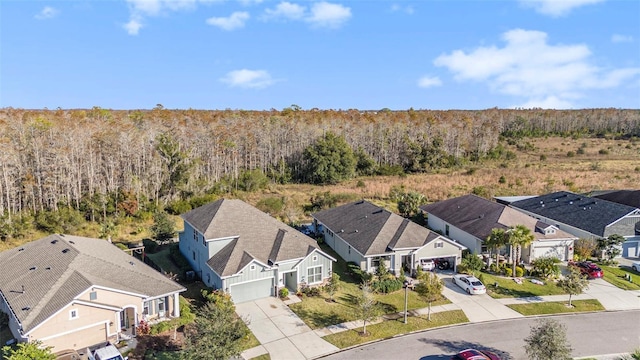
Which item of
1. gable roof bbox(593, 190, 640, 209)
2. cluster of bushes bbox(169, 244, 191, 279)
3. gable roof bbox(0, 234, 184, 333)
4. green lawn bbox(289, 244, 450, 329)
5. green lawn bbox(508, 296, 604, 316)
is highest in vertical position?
gable roof bbox(593, 190, 640, 209)

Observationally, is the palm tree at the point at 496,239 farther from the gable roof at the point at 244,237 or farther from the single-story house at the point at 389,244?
the gable roof at the point at 244,237

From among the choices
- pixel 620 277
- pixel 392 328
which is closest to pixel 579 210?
pixel 620 277

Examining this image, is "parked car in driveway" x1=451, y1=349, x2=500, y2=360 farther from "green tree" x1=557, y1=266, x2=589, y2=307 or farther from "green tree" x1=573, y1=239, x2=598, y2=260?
"green tree" x1=573, y1=239, x2=598, y2=260

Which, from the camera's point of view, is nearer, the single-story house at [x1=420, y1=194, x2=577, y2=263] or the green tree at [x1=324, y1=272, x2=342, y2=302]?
the green tree at [x1=324, y1=272, x2=342, y2=302]

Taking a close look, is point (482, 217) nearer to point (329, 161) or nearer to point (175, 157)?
point (329, 161)

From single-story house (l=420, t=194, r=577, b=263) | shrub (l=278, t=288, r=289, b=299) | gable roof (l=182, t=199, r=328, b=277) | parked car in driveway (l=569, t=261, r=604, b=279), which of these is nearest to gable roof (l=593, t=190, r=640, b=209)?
single-story house (l=420, t=194, r=577, b=263)

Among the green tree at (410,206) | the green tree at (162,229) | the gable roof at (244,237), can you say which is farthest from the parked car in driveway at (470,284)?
the green tree at (162,229)

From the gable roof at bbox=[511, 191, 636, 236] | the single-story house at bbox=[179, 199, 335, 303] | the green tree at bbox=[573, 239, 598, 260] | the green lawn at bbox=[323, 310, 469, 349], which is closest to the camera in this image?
the green lawn at bbox=[323, 310, 469, 349]
